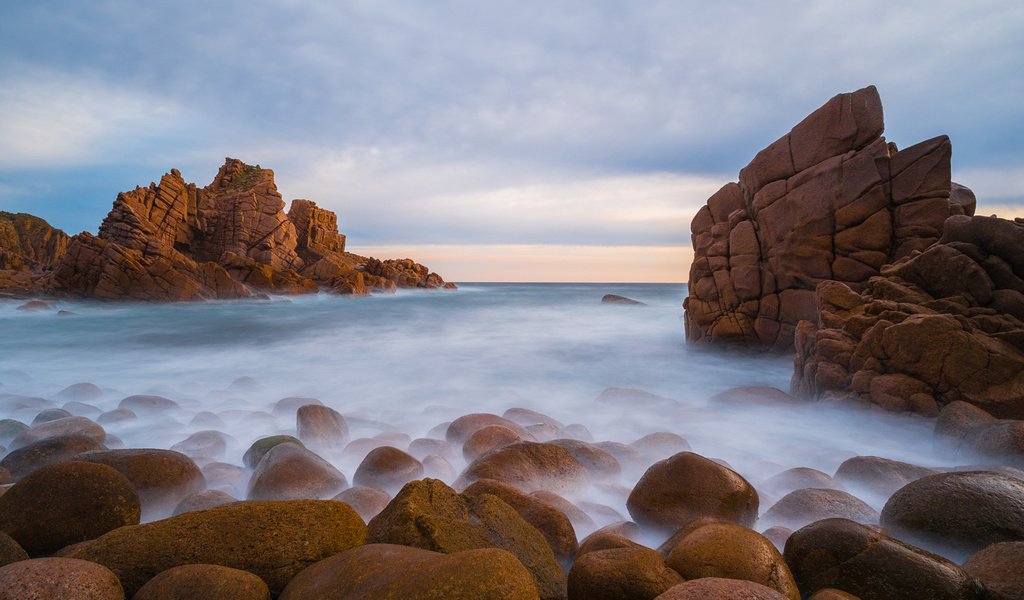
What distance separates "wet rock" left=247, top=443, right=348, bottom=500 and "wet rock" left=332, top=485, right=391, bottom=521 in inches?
18.2

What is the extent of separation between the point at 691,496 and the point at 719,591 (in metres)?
1.99

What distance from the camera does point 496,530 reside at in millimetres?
2543

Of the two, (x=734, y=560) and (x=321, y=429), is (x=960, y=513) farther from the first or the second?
(x=321, y=429)

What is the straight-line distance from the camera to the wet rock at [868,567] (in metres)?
2.31

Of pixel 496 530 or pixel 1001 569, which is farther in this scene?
pixel 496 530

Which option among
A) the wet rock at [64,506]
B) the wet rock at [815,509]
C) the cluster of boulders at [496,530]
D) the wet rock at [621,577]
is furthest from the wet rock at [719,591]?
the wet rock at [64,506]

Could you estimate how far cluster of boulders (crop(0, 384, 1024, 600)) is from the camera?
6.36 ft

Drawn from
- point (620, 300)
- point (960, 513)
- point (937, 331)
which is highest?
point (937, 331)

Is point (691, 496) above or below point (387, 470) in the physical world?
above

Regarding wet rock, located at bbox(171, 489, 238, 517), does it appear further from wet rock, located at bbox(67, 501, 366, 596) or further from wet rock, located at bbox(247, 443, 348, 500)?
wet rock, located at bbox(67, 501, 366, 596)

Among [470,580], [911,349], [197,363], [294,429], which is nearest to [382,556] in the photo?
[470,580]

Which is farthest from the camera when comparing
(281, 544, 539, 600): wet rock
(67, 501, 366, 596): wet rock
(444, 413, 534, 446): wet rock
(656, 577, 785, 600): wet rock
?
(444, 413, 534, 446): wet rock

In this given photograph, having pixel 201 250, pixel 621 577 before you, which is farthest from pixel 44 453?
pixel 201 250

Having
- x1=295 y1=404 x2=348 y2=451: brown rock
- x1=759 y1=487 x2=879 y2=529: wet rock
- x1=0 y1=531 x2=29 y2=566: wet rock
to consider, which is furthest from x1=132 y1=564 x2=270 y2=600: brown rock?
x1=295 y1=404 x2=348 y2=451: brown rock
